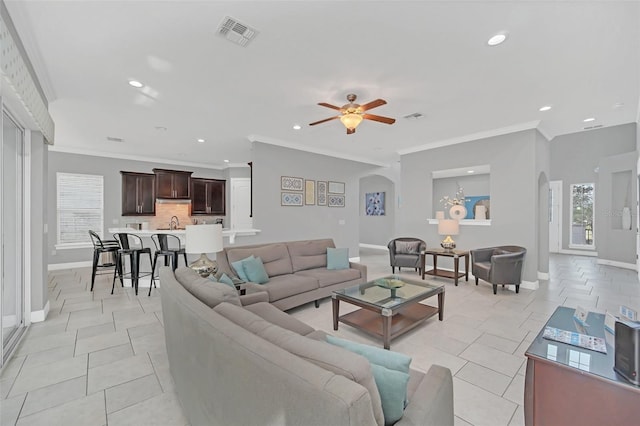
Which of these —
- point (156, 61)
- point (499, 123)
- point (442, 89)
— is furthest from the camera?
point (499, 123)

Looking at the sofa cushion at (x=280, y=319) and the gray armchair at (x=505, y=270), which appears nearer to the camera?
the sofa cushion at (x=280, y=319)

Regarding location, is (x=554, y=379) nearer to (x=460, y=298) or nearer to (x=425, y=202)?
(x=460, y=298)

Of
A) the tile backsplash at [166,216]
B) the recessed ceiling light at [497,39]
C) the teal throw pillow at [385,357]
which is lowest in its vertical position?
the teal throw pillow at [385,357]

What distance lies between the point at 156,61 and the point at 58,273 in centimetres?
597

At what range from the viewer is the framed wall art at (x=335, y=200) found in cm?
740

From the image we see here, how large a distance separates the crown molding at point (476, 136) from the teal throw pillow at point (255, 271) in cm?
465

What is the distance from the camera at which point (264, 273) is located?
3.74 meters

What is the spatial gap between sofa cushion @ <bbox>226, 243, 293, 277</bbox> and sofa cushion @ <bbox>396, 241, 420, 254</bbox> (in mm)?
2909

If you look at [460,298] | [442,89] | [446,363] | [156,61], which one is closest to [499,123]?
[442,89]

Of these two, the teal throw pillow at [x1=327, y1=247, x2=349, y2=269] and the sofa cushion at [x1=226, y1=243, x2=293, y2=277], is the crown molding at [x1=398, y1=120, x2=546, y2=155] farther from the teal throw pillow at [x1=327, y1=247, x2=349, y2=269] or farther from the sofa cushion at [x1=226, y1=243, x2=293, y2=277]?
the sofa cushion at [x1=226, y1=243, x2=293, y2=277]

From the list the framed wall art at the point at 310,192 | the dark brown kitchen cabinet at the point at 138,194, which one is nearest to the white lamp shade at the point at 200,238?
the framed wall art at the point at 310,192

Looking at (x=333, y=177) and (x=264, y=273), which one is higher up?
(x=333, y=177)

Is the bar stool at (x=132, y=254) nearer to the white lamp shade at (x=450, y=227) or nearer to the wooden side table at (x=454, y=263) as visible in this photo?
the wooden side table at (x=454, y=263)

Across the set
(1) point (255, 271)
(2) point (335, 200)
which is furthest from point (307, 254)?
(2) point (335, 200)
